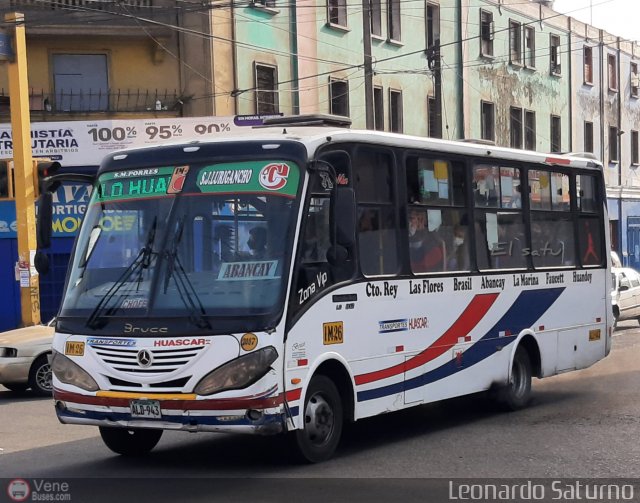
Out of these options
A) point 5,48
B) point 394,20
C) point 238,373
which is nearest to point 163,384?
point 238,373

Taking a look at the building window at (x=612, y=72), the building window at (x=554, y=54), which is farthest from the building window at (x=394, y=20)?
the building window at (x=612, y=72)

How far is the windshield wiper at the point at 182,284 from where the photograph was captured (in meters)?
9.30

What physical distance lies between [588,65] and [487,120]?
364 inches

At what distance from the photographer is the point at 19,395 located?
56.0 feet

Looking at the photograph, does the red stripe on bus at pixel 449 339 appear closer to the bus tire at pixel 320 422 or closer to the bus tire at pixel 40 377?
the bus tire at pixel 320 422

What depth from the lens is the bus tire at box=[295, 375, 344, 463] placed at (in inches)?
381

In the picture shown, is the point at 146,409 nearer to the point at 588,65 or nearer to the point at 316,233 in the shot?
the point at 316,233

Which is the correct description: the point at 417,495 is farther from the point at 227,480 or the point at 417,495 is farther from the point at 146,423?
the point at 146,423

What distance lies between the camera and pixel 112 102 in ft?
89.6

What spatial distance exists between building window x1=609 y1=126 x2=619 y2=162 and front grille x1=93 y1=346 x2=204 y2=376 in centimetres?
3970

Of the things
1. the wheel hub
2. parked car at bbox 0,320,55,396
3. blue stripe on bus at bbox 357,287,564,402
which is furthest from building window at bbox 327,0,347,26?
the wheel hub

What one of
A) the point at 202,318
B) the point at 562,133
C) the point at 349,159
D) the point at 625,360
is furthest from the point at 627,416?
the point at 562,133

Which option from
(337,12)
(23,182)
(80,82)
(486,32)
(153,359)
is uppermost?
(486,32)

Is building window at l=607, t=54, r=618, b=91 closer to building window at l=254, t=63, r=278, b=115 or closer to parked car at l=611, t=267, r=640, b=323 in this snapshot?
parked car at l=611, t=267, r=640, b=323
